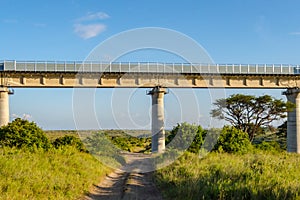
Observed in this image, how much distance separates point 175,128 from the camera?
3145 centimetres

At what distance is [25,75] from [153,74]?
1371 cm

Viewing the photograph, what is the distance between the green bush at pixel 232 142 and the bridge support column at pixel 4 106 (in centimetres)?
2087

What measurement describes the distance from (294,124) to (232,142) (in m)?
17.2

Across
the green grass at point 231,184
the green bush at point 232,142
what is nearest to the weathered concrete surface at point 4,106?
the green bush at point 232,142

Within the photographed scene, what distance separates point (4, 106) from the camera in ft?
115

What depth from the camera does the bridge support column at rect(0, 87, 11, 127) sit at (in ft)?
114

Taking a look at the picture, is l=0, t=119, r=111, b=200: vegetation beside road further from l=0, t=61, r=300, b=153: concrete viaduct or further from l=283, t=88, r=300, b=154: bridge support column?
l=283, t=88, r=300, b=154: bridge support column

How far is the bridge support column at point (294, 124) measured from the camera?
1629 inches

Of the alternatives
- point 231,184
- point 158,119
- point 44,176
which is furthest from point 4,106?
point 231,184

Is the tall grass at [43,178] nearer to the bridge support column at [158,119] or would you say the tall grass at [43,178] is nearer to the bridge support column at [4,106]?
the bridge support column at [4,106]

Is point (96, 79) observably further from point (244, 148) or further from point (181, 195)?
point (181, 195)

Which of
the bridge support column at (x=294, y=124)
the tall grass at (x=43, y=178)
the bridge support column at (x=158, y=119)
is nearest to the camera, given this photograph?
the tall grass at (x=43, y=178)

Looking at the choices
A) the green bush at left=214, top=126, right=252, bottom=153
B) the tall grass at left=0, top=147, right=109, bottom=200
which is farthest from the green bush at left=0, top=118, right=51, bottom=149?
the green bush at left=214, top=126, right=252, bottom=153

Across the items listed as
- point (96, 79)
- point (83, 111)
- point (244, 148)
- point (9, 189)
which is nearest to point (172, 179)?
point (9, 189)
